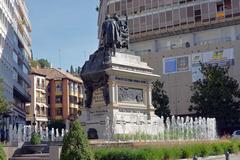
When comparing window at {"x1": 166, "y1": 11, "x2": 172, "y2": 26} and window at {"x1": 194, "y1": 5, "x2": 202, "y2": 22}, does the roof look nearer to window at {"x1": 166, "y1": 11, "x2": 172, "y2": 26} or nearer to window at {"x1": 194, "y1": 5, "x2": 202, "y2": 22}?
window at {"x1": 166, "y1": 11, "x2": 172, "y2": 26}

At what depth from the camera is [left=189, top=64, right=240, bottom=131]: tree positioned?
151 ft

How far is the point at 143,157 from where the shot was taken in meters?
16.2

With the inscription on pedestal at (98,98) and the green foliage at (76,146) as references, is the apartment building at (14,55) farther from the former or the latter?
the green foliage at (76,146)

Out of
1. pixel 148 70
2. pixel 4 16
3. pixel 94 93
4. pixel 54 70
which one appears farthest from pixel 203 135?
pixel 54 70

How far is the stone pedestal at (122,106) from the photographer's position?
23656mm

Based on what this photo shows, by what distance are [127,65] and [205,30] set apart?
110 feet

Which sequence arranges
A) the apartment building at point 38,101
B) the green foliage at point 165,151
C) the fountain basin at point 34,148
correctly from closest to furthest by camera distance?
the green foliage at point 165,151 → the fountain basin at point 34,148 → the apartment building at point 38,101

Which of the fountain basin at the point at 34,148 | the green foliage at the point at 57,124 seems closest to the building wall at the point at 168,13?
the green foliage at the point at 57,124

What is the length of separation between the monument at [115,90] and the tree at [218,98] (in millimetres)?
21205

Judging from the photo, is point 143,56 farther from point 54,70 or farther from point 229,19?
point 54,70

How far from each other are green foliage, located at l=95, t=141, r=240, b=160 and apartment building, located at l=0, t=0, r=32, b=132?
3356cm

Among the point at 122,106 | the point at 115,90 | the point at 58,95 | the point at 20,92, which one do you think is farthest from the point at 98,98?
the point at 58,95

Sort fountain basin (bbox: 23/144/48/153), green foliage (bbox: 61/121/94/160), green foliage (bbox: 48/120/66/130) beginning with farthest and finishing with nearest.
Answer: green foliage (bbox: 48/120/66/130), fountain basin (bbox: 23/144/48/153), green foliage (bbox: 61/121/94/160)

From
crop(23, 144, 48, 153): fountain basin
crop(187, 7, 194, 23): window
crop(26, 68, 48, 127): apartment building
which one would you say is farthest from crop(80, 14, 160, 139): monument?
crop(26, 68, 48, 127): apartment building
